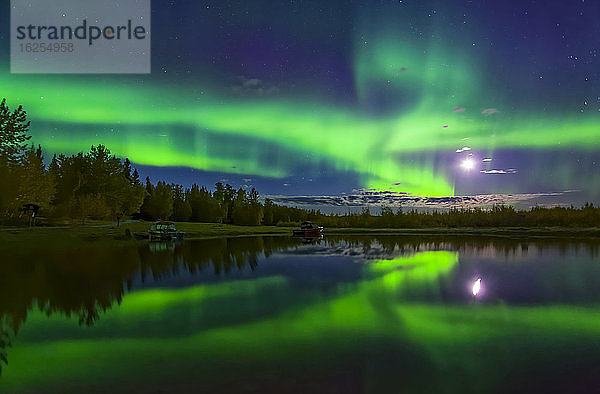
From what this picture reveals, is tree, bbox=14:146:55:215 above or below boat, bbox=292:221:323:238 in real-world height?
above

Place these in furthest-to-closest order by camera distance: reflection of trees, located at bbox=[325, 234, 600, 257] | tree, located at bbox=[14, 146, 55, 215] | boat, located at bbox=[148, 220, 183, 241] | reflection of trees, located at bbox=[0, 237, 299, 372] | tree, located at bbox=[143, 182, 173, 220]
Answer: tree, located at bbox=[143, 182, 173, 220], boat, located at bbox=[148, 220, 183, 241], reflection of trees, located at bbox=[325, 234, 600, 257], tree, located at bbox=[14, 146, 55, 215], reflection of trees, located at bbox=[0, 237, 299, 372]

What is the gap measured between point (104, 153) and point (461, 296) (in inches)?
3482

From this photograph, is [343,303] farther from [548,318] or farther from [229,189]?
[229,189]

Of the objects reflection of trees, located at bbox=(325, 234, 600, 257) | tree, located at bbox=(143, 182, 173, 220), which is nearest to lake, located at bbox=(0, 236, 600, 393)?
reflection of trees, located at bbox=(325, 234, 600, 257)

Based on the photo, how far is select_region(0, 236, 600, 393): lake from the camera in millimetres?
11242

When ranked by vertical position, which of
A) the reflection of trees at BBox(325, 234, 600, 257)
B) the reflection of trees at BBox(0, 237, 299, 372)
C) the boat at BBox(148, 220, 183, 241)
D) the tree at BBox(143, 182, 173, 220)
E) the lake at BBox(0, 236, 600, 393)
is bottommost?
the reflection of trees at BBox(325, 234, 600, 257)

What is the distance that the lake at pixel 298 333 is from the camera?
11242 millimetres

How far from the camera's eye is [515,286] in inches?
1045

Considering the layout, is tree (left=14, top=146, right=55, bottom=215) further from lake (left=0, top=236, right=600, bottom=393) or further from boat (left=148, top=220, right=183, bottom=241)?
lake (left=0, top=236, right=600, bottom=393)

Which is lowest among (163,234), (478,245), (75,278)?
(478,245)

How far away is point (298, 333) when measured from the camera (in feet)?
51.2

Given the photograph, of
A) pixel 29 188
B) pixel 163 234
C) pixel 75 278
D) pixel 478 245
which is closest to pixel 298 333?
pixel 75 278

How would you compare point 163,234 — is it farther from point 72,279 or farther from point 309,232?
point 72,279

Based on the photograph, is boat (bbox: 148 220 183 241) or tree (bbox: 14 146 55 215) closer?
tree (bbox: 14 146 55 215)
